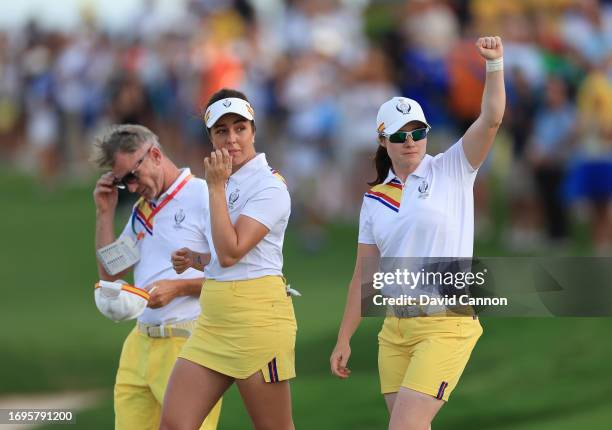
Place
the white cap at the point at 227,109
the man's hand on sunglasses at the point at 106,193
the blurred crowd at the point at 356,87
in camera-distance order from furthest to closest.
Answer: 1. the blurred crowd at the point at 356,87
2. the man's hand on sunglasses at the point at 106,193
3. the white cap at the point at 227,109

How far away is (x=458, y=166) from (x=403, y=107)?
424 mm

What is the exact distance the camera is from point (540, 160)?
16.2 meters

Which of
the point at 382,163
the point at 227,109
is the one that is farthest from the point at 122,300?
the point at 382,163

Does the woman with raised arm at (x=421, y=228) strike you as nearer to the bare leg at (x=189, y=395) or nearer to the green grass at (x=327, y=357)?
the bare leg at (x=189, y=395)

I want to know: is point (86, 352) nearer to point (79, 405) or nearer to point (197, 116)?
point (79, 405)

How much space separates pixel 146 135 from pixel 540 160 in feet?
30.1

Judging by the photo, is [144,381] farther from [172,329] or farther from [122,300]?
[122,300]

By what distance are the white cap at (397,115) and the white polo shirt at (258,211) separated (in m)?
0.65

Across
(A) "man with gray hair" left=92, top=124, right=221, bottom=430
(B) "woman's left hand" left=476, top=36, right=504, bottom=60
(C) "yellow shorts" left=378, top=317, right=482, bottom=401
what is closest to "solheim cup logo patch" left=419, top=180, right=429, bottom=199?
(C) "yellow shorts" left=378, top=317, right=482, bottom=401

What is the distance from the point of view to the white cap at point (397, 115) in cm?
685

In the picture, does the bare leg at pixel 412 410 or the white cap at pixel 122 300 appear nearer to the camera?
the bare leg at pixel 412 410

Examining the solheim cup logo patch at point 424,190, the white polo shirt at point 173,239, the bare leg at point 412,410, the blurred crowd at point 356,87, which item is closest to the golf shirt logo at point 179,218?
the white polo shirt at point 173,239

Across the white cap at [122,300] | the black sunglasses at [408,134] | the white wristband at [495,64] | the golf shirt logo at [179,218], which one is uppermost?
the white wristband at [495,64]

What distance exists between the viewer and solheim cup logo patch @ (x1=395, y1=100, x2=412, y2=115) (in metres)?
6.87
